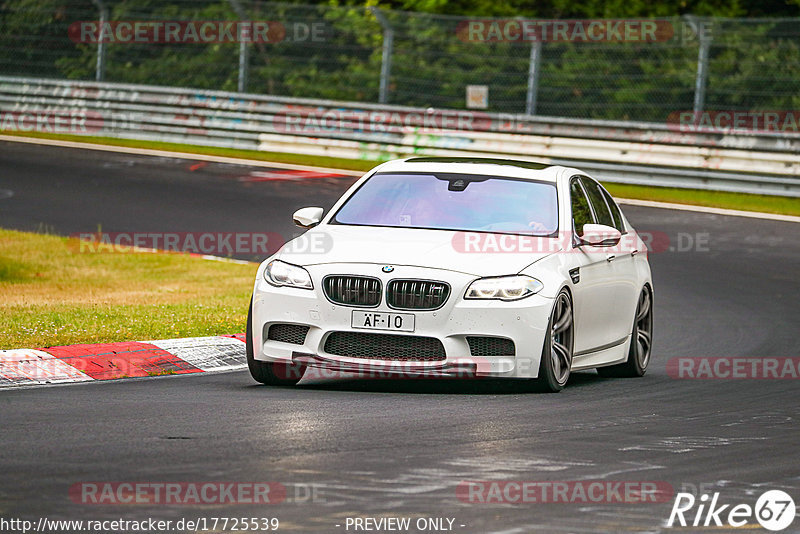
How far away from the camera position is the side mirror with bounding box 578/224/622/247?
411 inches

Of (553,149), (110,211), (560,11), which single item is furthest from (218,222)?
(560,11)

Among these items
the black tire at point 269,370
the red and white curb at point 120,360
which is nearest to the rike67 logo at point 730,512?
the black tire at point 269,370

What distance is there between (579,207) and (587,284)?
0.80m

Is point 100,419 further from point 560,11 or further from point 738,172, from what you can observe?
point 560,11

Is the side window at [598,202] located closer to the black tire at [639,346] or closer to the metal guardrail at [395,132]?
the black tire at [639,346]

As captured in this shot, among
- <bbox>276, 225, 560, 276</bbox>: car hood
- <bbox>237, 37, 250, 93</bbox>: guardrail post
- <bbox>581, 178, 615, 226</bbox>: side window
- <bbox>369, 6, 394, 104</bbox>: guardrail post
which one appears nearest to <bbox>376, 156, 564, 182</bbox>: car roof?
<bbox>581, 178, 615, 226</bbox>: side window

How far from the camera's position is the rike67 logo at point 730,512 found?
6.13 m

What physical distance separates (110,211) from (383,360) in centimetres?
1243

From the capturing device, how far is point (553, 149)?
26125 millimetres

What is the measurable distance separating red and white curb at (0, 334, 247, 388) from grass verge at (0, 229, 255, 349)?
0.33 m

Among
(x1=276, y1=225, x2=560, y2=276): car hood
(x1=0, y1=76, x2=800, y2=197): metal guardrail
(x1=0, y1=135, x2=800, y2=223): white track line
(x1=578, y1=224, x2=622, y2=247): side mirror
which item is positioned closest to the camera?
(x1=276, y1=225, x2=560, y2=276): car hood

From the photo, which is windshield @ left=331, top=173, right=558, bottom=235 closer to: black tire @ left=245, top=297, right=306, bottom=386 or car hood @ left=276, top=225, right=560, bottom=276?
car hood @ left=276, top=225, right=560, bottom=276

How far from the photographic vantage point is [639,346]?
11.6 m

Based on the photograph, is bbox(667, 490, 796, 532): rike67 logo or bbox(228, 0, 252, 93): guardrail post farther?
bbox(228, 0, 252, 93): guardrail post
